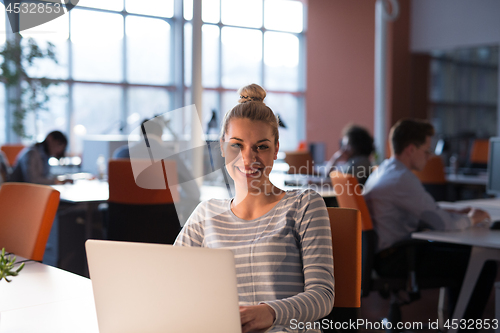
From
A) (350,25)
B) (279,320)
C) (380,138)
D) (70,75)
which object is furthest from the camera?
(350,25)

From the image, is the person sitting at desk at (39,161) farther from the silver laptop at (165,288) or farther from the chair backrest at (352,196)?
the silver laptop at (165,288)

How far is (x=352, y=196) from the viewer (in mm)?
2434

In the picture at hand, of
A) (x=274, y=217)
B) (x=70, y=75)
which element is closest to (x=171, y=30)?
(x=70, y=75)

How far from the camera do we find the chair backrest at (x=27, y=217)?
1.88 m

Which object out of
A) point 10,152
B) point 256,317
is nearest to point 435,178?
point 256,317

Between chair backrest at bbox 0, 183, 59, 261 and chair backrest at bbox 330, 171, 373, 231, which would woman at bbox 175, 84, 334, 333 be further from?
chair backrest at bbox 330, 171, 373, 231

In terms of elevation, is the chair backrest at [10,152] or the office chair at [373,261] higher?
the chair backrest at [10,152]

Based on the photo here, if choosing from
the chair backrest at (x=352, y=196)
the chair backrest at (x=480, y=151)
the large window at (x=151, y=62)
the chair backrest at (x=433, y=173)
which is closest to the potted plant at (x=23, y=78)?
the large window at (x=151, y=62)

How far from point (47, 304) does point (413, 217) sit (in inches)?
76.1

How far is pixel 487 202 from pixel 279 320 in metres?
2.93

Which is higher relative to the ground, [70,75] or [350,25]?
[350,25]

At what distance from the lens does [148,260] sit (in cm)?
85

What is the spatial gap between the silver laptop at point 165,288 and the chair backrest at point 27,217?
42.6 inches

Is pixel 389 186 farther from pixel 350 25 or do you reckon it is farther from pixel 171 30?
pixel 171 30
